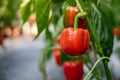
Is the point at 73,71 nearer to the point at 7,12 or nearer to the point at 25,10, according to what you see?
the point at 25,10

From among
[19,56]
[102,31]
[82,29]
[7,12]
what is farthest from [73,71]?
[19,56]

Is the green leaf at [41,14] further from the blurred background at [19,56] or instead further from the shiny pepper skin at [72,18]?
the blurred background at [19,56]

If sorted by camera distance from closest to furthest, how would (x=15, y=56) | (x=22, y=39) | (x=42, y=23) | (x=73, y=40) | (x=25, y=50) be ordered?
(x=73, y=40) < (x=42, y=23) < (x=15, y=56) < (x=25, y=50) < (x=22, y=39)

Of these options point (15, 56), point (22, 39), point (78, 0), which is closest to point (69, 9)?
point (78, 0)

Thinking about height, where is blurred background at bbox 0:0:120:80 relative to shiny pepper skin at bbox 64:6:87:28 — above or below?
below

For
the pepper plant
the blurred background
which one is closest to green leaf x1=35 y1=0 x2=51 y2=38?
the pepper plant

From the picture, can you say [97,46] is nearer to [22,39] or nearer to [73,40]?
[73,40]

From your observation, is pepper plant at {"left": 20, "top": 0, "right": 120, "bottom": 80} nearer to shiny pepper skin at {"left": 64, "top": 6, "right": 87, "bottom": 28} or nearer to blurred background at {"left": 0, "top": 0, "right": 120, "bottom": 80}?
shiny pepper skin at {"left": 64, "top": 6, "right": 87, "bottom": 28}

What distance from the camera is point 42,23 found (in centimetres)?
86

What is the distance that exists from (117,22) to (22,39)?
1.72 meters

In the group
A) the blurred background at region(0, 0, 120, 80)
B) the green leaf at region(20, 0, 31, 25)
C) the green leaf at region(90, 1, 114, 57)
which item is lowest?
the blurred background at region(0, 0, 120, 80)

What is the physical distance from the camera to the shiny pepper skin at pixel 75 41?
0.75m

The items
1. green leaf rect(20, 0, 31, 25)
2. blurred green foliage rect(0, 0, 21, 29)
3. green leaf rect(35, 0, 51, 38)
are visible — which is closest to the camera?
green leaf rect(35, 0, 51, 38)

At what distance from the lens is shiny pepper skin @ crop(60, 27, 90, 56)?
75cm
